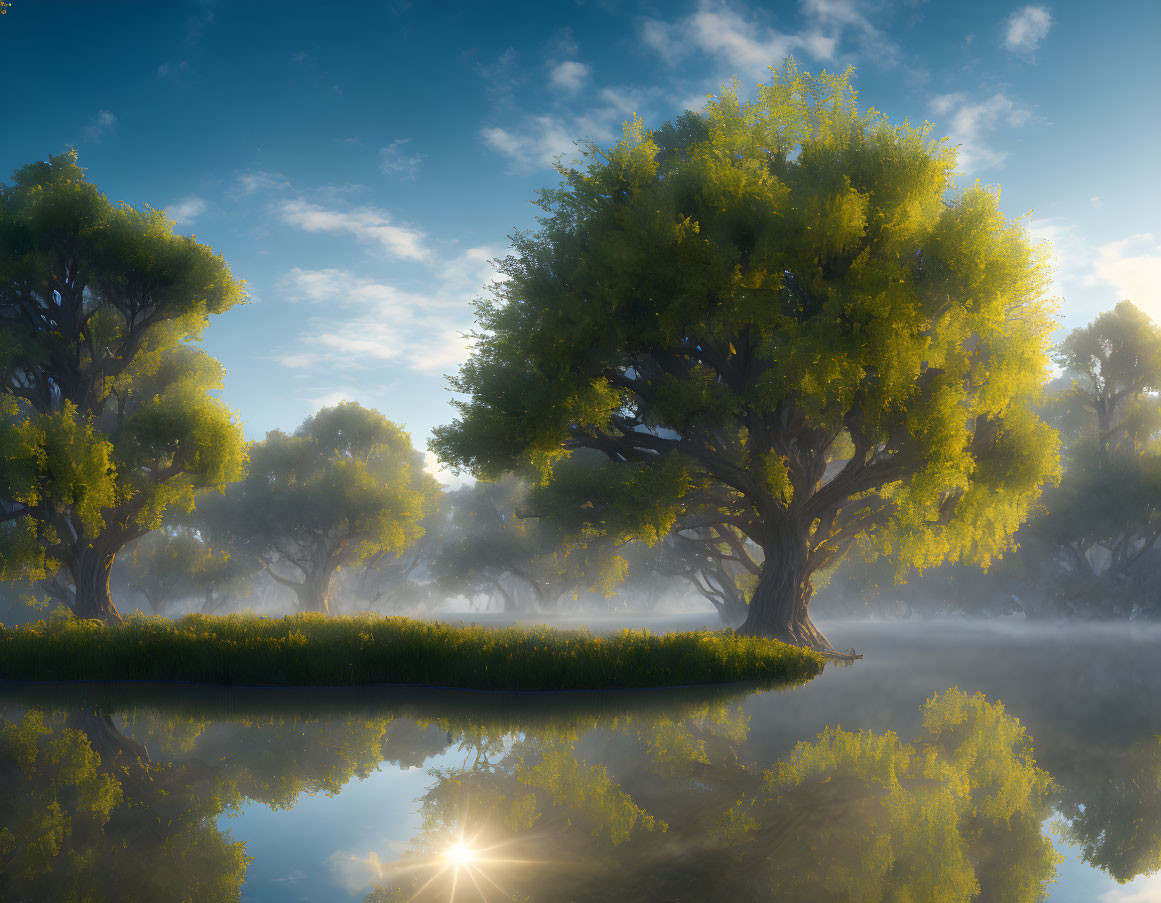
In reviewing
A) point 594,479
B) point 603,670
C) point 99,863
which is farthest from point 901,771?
point 594,479

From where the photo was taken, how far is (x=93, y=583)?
84.4 feet

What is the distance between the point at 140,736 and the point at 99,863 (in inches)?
195

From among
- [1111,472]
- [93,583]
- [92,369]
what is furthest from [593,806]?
[1111,472]

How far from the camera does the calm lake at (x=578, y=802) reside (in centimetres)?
468

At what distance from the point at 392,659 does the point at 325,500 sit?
3203 cm

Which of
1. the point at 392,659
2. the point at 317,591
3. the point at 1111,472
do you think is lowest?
the point at 317,591

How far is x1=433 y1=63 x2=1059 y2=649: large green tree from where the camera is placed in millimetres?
19625

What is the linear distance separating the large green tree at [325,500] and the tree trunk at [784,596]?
1059 inches

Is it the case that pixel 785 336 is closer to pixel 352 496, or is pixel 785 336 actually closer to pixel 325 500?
pixel 352 496

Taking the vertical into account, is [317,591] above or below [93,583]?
below

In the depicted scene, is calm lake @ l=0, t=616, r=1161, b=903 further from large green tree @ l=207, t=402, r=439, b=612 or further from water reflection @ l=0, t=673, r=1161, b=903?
large green tree @ l=207, t=402, r=439, b=612

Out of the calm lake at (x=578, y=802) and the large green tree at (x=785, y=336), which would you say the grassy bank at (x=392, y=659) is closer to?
the calm lake at (x=578, y=802)

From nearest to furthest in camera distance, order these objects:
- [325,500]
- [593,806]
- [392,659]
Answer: [593,806], [392,659], [325,500]

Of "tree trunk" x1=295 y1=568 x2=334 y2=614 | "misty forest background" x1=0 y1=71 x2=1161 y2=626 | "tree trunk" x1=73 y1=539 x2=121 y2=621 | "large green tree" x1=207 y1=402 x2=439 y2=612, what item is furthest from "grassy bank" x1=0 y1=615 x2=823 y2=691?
"tree trunk" x1=295 y1=568 x2=334 y2=614
